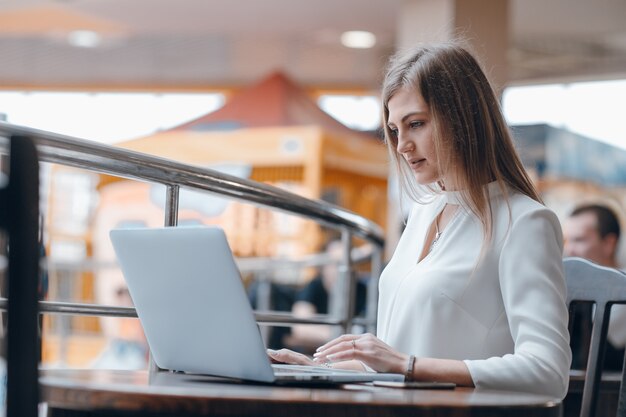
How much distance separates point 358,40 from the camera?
29.9ft

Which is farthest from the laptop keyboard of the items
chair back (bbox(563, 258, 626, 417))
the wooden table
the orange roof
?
the orange roof

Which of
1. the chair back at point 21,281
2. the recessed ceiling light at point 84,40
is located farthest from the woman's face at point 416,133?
the recessed ceiling light at point 84,40

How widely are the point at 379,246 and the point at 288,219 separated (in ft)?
16.9

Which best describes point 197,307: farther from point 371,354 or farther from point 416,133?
point 416,133

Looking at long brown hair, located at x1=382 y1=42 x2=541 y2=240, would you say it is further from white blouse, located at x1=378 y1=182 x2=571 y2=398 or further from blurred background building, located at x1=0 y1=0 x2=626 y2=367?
blurred background building, located at x1=0 y1=0 x2=626 y2=367

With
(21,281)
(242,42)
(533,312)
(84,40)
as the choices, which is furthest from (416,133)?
(84,40)

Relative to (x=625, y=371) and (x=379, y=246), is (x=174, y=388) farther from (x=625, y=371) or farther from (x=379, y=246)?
(x=379, y=246)

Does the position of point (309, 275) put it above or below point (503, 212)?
below

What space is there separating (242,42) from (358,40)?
165 cm

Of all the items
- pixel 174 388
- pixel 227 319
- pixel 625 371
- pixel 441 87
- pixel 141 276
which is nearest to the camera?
pixel 174 388

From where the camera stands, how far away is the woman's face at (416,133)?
5.30 ft

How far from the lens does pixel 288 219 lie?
331 inches

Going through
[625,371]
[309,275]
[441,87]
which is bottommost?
[309,275]

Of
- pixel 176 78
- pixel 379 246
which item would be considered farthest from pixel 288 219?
pixel 379 246
